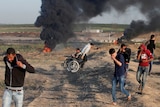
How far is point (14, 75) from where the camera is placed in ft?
27.8

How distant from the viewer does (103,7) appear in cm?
4625

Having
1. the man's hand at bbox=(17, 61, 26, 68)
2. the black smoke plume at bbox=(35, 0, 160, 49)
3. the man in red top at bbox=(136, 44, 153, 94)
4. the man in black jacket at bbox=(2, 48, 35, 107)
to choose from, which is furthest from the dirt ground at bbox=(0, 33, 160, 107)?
the black smoke plume at bbox=(35, 0, 160, 49)

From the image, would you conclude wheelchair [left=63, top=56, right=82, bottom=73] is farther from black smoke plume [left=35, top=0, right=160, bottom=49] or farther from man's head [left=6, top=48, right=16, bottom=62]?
black smoke plume [left=35, top=0, right=160, bottom=49]

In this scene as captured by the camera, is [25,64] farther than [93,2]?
No

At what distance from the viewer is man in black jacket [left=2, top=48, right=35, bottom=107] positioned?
8367 millimetres

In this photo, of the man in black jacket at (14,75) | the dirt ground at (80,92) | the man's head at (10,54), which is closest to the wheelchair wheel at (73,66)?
the dirt ground at (80,92)

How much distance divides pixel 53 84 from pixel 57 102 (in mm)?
6080

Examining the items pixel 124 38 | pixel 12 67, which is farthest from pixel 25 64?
pixel 124 38

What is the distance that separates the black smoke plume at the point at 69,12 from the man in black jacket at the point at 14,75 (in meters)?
35.9

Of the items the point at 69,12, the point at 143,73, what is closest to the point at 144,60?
the point at 143,73

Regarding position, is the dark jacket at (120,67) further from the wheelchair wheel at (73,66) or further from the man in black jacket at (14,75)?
the wheelchair wheel at (73,66)

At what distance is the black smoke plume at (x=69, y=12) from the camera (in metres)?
44.8

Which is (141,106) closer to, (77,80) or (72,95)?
(72,95)

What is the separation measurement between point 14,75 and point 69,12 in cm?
3717
